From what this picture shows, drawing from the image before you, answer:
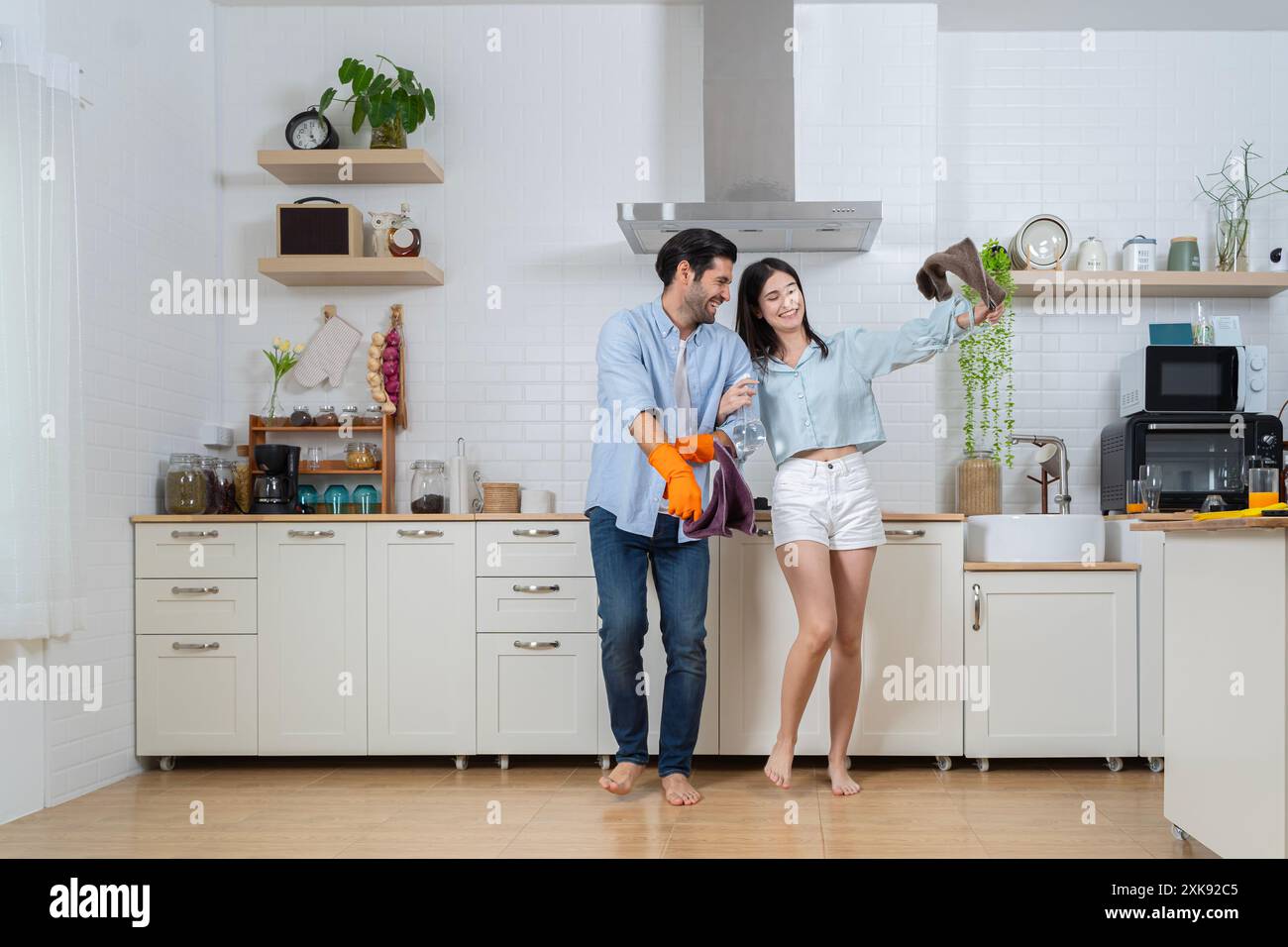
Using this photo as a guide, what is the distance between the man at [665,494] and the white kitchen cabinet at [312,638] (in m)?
0.98

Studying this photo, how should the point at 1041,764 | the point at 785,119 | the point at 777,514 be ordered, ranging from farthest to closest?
the point at 785,119 < the point at 1041,764 < the point at 777,514

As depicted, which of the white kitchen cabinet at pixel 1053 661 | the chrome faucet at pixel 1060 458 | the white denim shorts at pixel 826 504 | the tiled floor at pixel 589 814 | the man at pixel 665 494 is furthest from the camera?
the chrome faucet at pixel 1060 458

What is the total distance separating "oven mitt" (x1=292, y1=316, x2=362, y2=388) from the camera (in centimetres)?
420

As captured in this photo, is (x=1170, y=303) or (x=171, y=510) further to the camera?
(x=1170, y=303)

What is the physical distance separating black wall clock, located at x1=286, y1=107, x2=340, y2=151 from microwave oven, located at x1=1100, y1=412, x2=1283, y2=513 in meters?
3.10

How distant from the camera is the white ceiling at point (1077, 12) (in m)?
4.06

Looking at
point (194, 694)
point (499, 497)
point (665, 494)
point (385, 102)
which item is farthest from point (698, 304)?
point (194, 694)

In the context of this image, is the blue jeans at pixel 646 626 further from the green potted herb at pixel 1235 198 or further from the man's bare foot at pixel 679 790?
the green potted herb at pixel 1235 198

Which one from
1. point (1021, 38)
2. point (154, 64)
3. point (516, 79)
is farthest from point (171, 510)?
point (1021, 38)

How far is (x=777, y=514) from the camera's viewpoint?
321 cm

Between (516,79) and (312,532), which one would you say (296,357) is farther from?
(516,79)

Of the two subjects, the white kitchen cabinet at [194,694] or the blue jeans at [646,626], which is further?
the white kitchen cabinet at [194,694]

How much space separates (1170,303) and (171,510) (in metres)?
3.77

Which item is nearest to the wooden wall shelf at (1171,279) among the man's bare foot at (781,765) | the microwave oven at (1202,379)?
the microwave oven at (1202,379)
